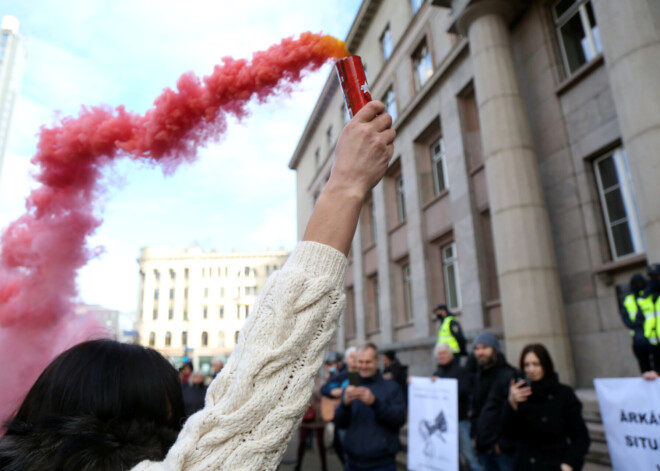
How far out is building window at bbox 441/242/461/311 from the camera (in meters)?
15.2

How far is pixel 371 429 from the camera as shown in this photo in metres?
5.44

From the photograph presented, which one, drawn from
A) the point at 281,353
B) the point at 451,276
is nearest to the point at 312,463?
the point at 451,276

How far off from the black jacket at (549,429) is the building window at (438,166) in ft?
41.0

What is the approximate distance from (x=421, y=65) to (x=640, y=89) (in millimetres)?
11595

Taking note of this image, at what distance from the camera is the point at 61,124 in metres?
4.19

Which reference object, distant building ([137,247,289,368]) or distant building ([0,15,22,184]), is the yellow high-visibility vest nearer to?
distant building ([137,247,289,368])

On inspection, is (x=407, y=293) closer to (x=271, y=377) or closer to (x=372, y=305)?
(x=372, y=305)

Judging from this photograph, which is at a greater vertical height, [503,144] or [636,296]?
[503,144]

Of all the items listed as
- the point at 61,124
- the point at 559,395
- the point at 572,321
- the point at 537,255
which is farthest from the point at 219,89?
the point at 572,321

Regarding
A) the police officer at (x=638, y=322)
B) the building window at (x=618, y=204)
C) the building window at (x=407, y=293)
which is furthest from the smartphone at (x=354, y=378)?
the building window at (x=407, y=293)

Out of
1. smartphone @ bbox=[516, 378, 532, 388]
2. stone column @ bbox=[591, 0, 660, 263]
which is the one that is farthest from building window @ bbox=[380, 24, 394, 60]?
smartphone @ bbox=[516, 378, 532, 388]

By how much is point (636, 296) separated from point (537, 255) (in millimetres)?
3546

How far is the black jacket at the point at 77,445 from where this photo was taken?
3.54 feet

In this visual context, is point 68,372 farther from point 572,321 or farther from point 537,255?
point 572,321
